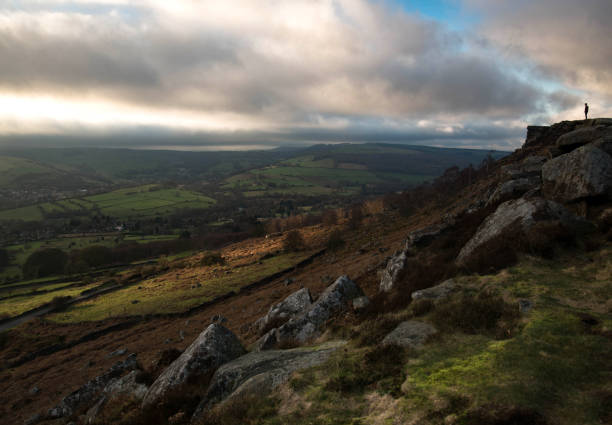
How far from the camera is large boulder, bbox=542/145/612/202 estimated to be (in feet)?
61.1

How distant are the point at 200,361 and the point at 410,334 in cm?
998

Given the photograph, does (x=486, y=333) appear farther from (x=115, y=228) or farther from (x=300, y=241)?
(x=115, y=228)

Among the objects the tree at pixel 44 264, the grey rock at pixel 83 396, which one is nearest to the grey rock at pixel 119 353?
the grey rock at pixel 83 396

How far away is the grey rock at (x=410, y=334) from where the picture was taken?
10.6 metres

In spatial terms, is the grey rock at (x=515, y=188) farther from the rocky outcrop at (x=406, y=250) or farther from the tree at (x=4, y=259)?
the tree at (x=4, y=259)

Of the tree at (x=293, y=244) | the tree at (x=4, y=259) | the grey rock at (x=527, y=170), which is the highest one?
the grey rock at (x=527, y=170)

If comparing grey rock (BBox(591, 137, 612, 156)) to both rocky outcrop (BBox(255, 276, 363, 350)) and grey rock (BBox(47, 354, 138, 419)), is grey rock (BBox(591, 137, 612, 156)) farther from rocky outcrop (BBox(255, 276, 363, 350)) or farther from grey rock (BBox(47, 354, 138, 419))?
grey rock (BBox(47, 354, 138, 419))

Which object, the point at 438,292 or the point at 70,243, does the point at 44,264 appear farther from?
the point at 438,292

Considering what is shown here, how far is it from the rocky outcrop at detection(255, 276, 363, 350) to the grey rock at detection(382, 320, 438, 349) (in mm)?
6183

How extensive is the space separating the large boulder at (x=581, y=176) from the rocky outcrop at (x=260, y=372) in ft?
60.3

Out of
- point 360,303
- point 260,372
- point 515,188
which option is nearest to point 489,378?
point 260,372

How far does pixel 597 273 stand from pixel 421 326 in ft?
27.6

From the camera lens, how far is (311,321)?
17891 mm

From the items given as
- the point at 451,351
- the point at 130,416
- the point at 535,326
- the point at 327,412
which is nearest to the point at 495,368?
the point at 451,351
